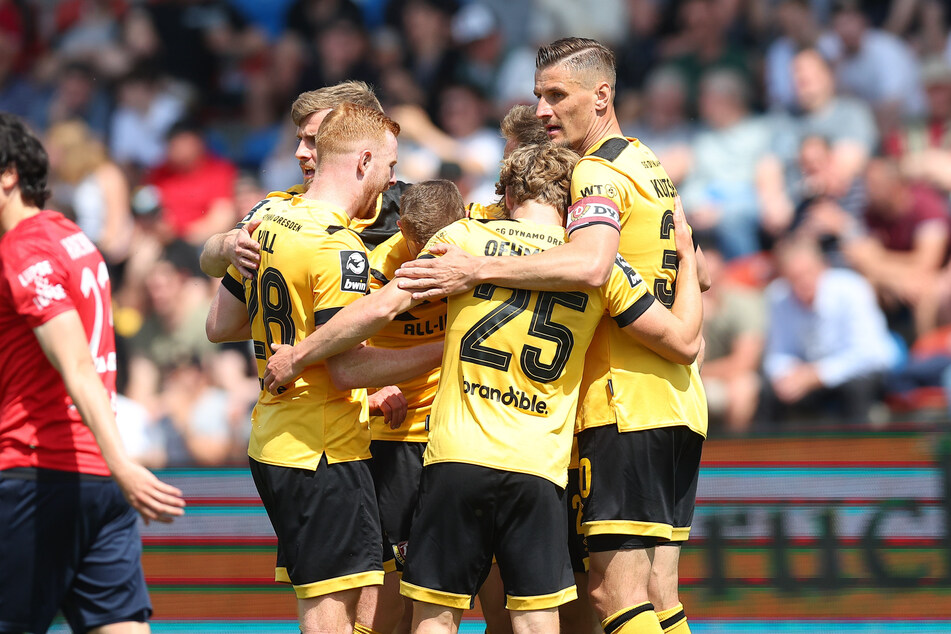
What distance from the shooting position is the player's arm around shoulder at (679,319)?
434 cm

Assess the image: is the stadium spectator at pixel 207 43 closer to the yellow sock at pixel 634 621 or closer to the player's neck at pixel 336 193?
the player's neck at pixel 336 193

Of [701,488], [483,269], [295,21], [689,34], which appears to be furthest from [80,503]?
[295,21]

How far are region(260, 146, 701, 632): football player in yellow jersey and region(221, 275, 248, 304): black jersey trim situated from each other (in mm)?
664

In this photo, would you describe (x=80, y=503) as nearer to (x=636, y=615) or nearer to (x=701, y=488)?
(x=636, y=615)

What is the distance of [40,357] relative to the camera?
441 centimetres

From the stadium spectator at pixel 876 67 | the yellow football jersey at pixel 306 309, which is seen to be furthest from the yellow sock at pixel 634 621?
the stadium spectator at pixel 876 67

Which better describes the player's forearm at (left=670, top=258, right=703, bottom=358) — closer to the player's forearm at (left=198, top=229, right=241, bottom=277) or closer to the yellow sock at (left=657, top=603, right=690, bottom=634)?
the yellow sock at (left=657, top=603, right=690, bottom=634)

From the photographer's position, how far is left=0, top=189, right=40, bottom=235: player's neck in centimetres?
448

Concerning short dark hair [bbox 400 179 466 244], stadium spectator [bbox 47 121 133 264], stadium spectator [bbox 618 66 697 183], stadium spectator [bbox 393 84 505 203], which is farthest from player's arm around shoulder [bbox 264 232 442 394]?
stadium spectator [bbox 47 121 133 264]

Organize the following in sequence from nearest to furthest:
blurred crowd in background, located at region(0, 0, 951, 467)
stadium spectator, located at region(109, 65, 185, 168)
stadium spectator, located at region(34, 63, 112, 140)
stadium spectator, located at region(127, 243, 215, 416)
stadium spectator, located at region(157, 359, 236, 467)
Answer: blurred crowd in background, located at region(0, 0, 951, 467), stadium spectator, located at region(157, 359, 236, 467), stadium spectator, located at region(127, 243, 215, 416), stadium spectator, located at region(109, 65, 185, 168), stadium spectator, located at region(34, 63, 112, 140)

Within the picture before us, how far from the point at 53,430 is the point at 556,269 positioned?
198 cm

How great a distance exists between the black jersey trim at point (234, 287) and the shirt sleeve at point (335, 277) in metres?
0.60

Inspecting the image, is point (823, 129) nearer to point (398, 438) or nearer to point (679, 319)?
point (679, 319)

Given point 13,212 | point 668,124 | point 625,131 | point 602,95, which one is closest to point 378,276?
point 602,95
